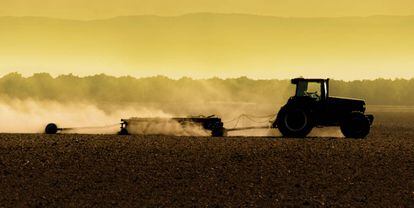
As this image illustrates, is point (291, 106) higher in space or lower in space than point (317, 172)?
higher

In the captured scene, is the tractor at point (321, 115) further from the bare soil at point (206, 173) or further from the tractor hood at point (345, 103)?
the bare soil at point (206, 173)

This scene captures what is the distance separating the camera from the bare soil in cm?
1493

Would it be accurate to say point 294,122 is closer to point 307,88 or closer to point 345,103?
point 307,88

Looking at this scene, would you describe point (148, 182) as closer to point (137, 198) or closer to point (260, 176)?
point (137, 198)

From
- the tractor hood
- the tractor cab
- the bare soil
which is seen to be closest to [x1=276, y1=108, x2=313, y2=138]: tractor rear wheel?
the tractor cab

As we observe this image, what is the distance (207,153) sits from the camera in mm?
21703

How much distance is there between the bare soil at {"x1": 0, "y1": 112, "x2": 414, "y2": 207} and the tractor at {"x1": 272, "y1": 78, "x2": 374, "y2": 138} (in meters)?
2.44

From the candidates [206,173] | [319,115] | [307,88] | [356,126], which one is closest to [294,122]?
[319,115]

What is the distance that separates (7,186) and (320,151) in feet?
35.8

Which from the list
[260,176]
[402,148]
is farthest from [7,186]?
[402,148]

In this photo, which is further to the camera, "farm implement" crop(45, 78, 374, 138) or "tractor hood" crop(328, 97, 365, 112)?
"tractor hood" crop(328, 97, 365, 112)

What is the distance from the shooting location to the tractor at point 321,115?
92.3ft

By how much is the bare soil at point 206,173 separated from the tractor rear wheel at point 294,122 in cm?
232

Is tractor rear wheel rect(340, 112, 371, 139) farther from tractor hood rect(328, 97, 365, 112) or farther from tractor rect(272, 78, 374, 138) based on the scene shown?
tractor hood rect(328, 97, 365, 112)
